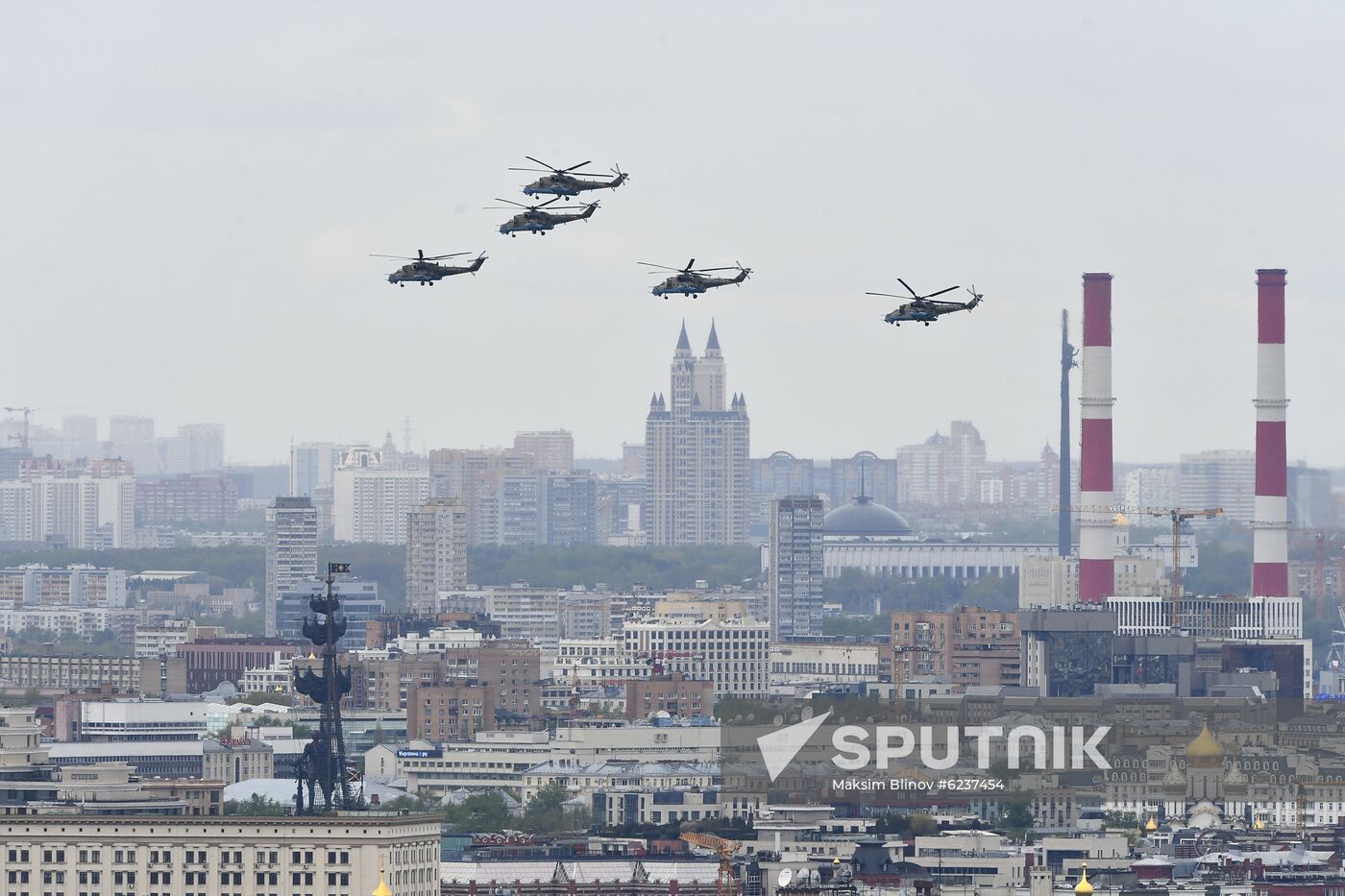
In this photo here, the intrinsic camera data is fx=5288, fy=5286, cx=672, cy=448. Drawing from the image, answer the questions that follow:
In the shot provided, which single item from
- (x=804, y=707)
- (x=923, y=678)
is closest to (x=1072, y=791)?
(x=804, y=707)

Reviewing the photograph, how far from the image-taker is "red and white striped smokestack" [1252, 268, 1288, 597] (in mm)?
148875

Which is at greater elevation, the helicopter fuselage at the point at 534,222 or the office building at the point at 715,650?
the helicopter fuselage at the point at 534,222

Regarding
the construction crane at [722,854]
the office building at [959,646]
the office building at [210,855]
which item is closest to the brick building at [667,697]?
the office building at [959,646]

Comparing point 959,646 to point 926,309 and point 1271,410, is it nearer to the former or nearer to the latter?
point 1271,410

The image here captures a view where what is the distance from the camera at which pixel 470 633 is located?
559 feet

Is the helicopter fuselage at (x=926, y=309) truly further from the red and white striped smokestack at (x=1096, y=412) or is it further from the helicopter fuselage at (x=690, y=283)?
the red and white striped smokestack at (x=1096, y=412)

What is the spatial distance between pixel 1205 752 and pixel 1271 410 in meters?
27.4

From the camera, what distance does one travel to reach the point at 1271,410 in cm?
14938

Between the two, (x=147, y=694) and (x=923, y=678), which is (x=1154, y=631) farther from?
(x=147, y=694)

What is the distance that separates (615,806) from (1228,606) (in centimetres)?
4861

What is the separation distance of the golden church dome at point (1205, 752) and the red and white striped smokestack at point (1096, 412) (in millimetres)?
27524

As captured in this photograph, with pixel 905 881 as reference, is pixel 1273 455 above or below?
above

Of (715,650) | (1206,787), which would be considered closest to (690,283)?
(1206,787)

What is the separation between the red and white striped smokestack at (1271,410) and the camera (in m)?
149
